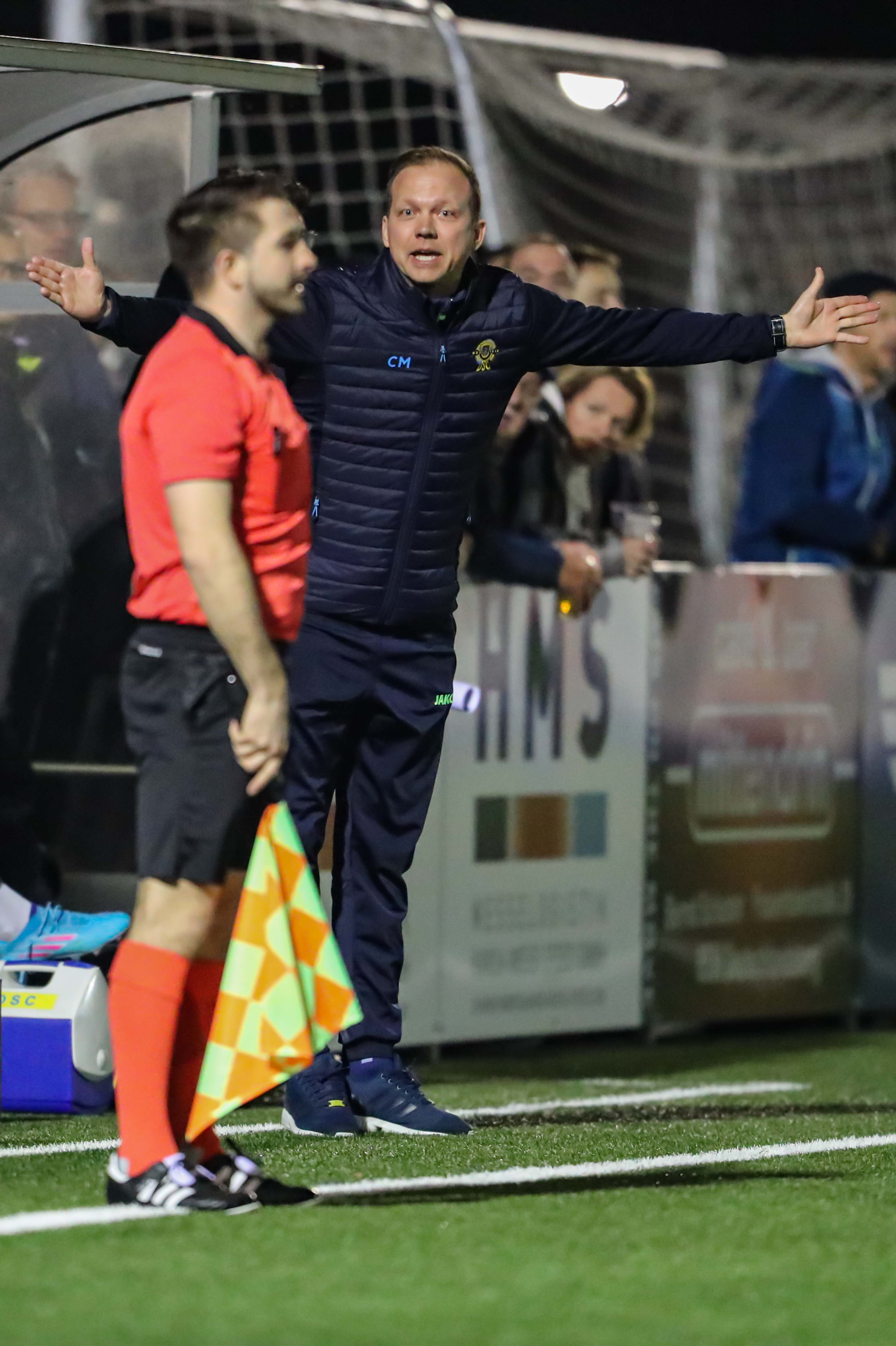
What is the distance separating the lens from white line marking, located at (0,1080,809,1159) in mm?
4863

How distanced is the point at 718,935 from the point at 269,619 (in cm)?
378

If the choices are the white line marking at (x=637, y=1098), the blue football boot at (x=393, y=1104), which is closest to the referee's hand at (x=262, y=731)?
the blue football boot at (x=393, y=1104)

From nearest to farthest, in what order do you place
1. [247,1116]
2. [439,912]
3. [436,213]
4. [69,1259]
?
[69,1259]
[436,213]
[247,1116]
[439,912]

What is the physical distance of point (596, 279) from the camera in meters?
7.19

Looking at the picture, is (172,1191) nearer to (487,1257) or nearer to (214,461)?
(487,1257)

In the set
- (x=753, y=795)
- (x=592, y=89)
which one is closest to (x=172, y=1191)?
(x=753, y=795)

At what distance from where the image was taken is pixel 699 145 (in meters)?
12.1

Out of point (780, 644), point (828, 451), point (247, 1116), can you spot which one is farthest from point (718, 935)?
point (247, 1116)

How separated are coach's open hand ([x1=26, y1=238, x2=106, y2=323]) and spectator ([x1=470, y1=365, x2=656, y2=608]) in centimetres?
207

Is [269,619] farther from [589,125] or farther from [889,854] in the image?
[589,125]

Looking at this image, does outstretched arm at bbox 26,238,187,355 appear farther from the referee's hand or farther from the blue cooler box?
the blue cooler box

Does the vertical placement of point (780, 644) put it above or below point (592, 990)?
above

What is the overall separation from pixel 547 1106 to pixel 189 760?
2249 mm

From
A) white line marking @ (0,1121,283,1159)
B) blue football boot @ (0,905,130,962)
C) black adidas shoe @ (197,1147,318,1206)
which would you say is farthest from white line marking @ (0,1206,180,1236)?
blue football boot @ (0,905,130,962)
